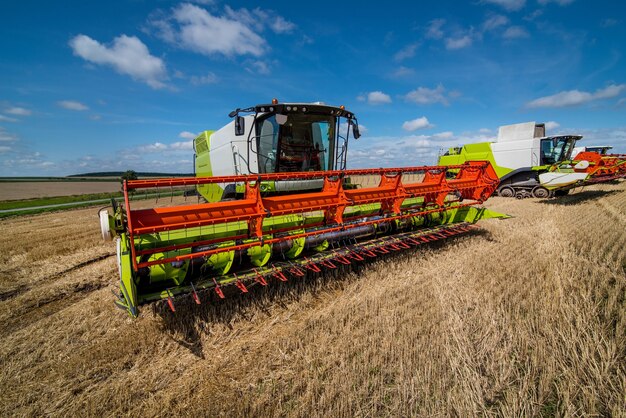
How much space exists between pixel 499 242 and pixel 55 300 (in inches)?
263

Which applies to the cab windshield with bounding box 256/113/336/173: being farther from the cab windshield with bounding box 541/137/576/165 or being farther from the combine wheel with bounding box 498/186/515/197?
the cab windshield with bounding box 541/137/576/165

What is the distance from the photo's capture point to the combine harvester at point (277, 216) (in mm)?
2586

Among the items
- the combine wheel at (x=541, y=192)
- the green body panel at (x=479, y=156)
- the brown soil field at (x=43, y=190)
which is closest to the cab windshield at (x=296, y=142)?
the combine wheel at (x=541, y=192)

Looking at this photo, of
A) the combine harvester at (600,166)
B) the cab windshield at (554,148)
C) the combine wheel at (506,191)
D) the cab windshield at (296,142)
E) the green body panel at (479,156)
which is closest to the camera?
the cab windshield at (296,142)

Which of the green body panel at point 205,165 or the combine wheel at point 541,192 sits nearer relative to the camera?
the green body panel at point 205,165

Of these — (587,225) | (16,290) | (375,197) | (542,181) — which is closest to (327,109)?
(375,197)

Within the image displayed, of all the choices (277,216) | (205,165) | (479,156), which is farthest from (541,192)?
(205,165)

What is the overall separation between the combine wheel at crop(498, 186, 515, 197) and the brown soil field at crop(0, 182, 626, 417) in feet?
29.9

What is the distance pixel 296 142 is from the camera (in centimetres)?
512

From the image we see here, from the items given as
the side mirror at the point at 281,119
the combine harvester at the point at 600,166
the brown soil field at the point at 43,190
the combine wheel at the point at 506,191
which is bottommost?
the brown soil field at the point at 43,190

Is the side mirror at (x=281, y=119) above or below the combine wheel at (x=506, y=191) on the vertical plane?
above

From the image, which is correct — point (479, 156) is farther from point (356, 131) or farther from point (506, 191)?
point (356, 131)

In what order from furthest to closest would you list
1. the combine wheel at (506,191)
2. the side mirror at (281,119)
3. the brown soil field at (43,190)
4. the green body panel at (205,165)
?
the brown soil field at (43,190)
the combine wheel at (506,191)
the green body panel at (205,165)
the side mirror at (281,119)

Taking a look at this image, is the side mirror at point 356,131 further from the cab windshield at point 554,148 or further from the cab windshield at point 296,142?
the cab windshield at point 554,148
